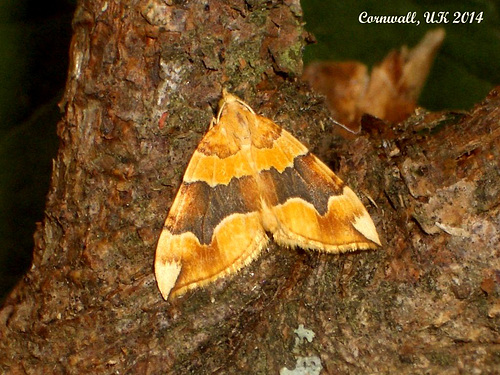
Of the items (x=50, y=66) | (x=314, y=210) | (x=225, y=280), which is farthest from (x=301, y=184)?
(x=50, y=66)

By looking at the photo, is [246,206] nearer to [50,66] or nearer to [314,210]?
[314,210]

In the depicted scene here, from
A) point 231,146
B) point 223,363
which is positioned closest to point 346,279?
point 223,363

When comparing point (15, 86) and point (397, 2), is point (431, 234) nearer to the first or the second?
point (397, 2)

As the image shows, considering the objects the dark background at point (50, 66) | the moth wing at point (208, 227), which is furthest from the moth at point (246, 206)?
the dark background at point (50, 66)

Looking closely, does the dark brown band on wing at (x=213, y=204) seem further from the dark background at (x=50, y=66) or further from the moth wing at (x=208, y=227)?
the dark background at (x=50, y=66)

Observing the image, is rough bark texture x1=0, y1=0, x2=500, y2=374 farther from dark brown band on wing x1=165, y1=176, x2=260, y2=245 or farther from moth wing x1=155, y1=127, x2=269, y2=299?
dark brown band on wing x1=165, y1=176, x2=260, y2=245
